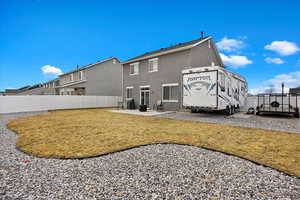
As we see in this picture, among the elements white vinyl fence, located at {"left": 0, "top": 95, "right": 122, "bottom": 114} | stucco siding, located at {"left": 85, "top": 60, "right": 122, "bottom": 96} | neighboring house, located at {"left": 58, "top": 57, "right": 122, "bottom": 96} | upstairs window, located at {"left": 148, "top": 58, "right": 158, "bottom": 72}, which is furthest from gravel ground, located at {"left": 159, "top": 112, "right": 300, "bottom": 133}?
neighboring house, located at {"left": 58, "top": 57, "right": 122, "bottom": 96}

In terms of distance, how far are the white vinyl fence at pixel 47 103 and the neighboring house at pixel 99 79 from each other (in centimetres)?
324

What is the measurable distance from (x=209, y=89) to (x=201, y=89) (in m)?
0.55

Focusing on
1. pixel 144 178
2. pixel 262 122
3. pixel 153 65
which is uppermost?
pixel 153 65

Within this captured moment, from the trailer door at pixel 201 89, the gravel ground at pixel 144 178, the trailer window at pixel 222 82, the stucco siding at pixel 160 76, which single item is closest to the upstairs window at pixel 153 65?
the stucco siding at pixel 160 76

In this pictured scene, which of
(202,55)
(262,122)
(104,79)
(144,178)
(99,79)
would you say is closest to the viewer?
(144,178)

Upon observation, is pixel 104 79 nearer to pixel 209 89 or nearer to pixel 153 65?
pixel 153 65

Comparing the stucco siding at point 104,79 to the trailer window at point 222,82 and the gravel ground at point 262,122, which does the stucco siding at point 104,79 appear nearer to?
the gravel ground at point 262,122

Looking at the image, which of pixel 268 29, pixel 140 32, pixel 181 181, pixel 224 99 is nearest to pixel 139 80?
pixel 140 32

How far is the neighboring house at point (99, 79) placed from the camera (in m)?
22.5

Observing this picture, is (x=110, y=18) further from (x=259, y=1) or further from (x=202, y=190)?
(x=202, y=190)

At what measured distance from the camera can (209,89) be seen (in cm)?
917

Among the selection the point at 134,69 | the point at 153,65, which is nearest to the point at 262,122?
the point at 153,65

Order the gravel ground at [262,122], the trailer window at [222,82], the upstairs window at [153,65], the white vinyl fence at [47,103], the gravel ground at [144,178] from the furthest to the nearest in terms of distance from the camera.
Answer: the upstairs window at [153,65]
the white vinyl fence at [47,103]
the trailer window at [222,82]
the gravel ground at [262,122]
the gravel ground at [144,178]

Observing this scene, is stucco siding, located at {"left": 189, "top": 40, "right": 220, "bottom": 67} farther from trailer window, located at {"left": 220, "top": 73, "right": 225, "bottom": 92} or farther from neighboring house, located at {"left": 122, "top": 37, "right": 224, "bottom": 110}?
trailer window, located at {"left": 220, "top": 73, "right": 225, "bottom": 92}
